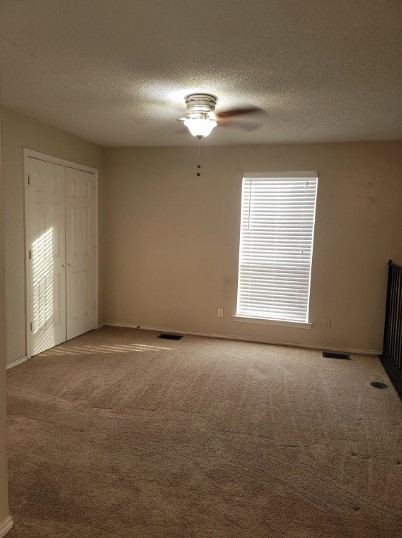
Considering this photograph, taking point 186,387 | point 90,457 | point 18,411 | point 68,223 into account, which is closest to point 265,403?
point 186,387

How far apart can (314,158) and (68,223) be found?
2.99m

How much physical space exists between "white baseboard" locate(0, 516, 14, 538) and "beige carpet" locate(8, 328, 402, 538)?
30 millimetres

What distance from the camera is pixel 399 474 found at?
2.23 meters

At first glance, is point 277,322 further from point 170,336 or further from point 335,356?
point 170,336

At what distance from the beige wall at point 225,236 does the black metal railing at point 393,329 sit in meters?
0.11

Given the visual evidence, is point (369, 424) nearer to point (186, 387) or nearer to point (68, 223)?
point (186, 387)

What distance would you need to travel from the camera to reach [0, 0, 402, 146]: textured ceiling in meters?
1.78

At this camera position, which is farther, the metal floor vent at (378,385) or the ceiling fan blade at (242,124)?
the ceiling fan blade at (242,124)

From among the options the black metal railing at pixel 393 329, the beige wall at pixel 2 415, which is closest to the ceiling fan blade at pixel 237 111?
the black metal railing at pixel 393 329

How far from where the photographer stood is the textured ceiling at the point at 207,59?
1.78 m

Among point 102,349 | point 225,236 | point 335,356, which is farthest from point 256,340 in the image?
point 102,349

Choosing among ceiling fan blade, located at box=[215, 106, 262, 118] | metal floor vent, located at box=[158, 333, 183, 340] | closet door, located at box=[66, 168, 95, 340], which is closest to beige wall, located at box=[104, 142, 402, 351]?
metal floor vent, located at box=[158, 333, 183, 340]

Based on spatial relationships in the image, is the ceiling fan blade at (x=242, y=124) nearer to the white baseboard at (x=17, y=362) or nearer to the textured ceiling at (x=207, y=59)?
the textured ceiling at (x=207, y=59)

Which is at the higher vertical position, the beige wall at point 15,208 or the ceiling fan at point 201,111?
the ceiling fan at point 201,111
